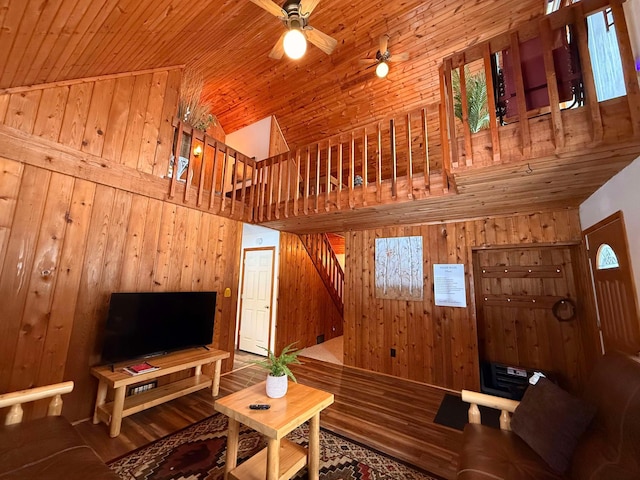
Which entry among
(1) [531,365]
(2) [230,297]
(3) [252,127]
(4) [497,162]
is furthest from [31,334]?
(1) [531,365]

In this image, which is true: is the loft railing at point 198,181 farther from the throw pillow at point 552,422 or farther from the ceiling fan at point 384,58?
the throw pillow at point 552,422

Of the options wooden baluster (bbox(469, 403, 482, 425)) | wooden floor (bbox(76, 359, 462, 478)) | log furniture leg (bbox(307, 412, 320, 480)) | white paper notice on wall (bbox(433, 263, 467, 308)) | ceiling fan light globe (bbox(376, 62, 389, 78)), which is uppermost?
ceiling fan light globe (bbox(376, 62, 389, 78))

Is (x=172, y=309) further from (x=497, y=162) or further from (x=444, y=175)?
(x=497, y=162)

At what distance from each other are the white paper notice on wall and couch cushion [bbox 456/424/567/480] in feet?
7.08

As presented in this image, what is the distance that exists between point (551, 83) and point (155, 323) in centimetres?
435

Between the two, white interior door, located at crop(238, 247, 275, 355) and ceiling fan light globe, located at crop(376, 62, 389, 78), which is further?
white interior door, located at crop(238, 247, 275, 355)

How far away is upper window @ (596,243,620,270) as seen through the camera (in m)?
2.27

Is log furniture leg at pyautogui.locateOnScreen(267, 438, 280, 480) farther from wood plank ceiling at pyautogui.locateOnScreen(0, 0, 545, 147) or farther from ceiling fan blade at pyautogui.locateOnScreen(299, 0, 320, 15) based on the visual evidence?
ceiling fan blade at pyautogui.locateOnScreen(299, 0, 320, 15)

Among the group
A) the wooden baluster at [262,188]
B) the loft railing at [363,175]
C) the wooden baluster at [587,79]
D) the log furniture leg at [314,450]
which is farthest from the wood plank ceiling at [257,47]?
the log furniture leg at [314,450]

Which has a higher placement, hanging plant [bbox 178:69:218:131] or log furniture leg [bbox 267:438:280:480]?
hanging plant [bbox 178:69:218:131]

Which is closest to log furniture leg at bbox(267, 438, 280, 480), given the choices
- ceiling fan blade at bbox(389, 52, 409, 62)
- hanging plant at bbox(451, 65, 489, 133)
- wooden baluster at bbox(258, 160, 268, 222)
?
hanging plant at bbox(451, 65, 489, 133)

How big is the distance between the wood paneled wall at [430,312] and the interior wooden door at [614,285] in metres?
0.65

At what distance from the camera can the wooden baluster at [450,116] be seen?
2.29 metres

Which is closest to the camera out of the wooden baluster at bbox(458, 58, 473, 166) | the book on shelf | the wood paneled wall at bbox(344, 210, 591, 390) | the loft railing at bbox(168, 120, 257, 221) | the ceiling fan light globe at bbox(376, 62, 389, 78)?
the wooden baluster at bbox(458, 58, 473, 166)
